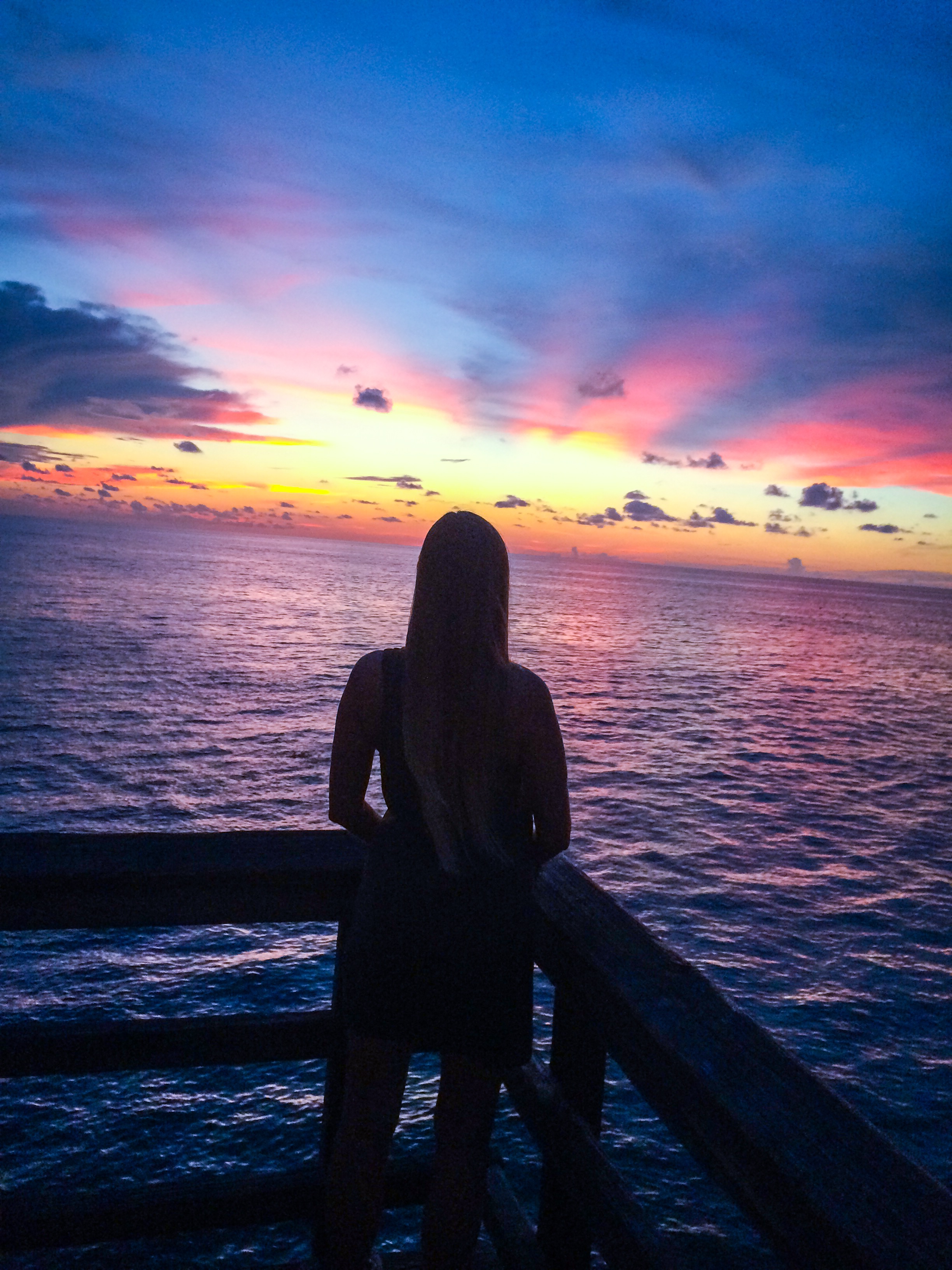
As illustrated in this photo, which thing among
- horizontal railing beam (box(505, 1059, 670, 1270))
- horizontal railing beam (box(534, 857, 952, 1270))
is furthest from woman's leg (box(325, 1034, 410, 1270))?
horizontal railing beam (box(534, 857, 952, 1270))

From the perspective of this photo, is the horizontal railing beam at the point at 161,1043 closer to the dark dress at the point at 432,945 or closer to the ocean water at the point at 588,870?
the dark dress at the point at 432,945

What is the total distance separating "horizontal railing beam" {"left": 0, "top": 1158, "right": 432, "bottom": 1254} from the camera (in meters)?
2.39

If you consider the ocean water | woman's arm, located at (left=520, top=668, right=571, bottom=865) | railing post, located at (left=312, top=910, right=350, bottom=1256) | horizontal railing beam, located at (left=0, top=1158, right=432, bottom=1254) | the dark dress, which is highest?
woman's arm, located at (left=520, top=668, right=571, bottom=865)

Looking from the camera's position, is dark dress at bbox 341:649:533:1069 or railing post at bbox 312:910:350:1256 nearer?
dark dress at bbox 341:649:533:1069

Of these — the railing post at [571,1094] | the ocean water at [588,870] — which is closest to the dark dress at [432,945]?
the railing post at [571,1094]

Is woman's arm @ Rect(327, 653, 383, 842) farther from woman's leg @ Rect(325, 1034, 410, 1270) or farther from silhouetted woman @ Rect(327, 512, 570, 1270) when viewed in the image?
woman's leg @ Rect(325, 1034, 410, 1270)

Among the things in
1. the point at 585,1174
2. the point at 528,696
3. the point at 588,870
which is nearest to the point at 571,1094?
the point at 585,1174

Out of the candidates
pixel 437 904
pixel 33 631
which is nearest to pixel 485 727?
pixel 437 904

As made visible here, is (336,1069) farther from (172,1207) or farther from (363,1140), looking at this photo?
(172,1207)

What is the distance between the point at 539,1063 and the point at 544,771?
1.07m

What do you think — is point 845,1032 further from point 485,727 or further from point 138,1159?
point 485,727

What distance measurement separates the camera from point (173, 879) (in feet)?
7.52

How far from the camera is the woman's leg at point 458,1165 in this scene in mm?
2211

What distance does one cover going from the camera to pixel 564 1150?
217cm
